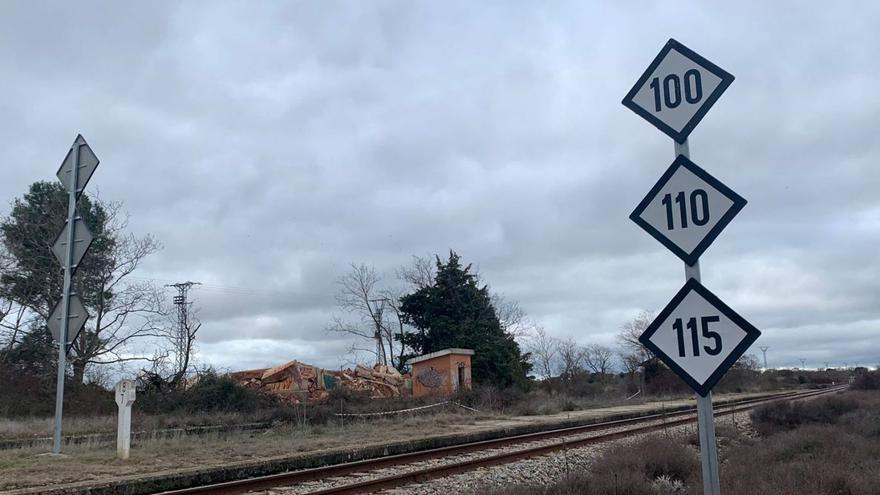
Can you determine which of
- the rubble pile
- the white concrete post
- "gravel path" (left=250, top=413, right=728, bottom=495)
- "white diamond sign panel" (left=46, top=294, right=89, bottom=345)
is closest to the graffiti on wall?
the rubble pile

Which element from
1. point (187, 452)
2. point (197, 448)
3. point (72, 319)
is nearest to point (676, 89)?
point (72, 319)

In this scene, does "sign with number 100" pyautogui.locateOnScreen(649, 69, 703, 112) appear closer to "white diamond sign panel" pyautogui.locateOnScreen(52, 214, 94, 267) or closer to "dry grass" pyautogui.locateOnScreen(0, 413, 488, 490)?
"dry grass" pyautogui.locateOnScreen(0, 413, 488, 490)

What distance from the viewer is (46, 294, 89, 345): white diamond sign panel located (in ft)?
50.9

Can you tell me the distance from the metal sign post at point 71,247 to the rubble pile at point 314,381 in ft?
58.4

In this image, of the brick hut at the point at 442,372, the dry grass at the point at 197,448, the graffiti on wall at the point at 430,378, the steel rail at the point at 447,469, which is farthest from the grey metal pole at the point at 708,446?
the graffiti on wall at the point at 430,378

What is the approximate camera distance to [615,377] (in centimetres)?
6900

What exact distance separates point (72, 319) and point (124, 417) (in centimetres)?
241

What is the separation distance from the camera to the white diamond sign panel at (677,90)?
193 inches

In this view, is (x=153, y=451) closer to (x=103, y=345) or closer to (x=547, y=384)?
(x=103, y=345)

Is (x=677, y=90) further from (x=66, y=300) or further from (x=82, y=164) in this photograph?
(x=82, y=164)

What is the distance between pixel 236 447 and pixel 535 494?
434 inches

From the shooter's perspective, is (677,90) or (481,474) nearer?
(677,90)

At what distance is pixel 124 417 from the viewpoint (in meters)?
15.4

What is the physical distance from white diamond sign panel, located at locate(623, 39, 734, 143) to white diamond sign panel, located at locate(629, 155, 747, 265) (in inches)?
12.9
